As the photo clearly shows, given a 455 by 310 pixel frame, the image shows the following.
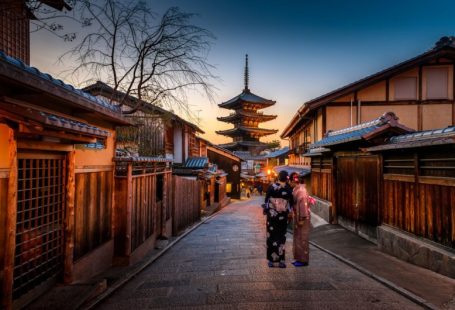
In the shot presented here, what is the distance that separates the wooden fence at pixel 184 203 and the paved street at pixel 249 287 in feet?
15.8

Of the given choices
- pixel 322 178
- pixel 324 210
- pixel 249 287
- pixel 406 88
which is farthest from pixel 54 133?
pixel 406 88

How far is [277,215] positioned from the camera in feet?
22.6

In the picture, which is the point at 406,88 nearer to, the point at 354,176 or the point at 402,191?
the point at 354,176

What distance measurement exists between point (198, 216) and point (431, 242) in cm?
1275

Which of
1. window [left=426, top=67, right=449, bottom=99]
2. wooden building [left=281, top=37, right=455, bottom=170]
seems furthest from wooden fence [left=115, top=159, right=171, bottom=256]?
window [left=426, top=67, right=449, bottom=99]

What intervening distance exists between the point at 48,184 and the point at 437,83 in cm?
1813

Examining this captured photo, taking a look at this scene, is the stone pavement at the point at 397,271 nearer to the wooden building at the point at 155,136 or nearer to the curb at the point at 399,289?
the curb at the point at 399,289

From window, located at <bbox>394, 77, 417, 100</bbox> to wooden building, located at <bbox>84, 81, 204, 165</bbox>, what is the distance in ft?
36.7

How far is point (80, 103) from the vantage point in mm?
5449

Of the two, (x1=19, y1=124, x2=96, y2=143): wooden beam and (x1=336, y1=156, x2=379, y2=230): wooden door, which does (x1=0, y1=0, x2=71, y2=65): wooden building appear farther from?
(x1=336, y1=156, x2=379, y2=230): wooden door

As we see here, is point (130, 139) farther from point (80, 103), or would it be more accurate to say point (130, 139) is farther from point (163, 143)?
point (80, 103)

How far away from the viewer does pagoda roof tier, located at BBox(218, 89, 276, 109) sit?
4903 cm

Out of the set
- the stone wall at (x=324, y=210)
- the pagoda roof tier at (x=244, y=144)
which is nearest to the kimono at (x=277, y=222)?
the stone wall at (x=324, y=210)

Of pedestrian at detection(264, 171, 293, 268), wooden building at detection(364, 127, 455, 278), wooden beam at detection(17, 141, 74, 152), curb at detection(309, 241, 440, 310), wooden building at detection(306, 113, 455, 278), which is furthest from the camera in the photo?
pedestrian at detection(264, 171, 293, 268)
